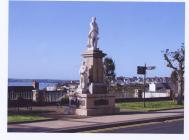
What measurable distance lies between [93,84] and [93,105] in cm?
79

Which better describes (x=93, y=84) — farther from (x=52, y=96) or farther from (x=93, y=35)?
(x=52, y=96)

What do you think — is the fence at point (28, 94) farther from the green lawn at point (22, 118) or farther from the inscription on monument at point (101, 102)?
the inscription on monument at point (101, 102)

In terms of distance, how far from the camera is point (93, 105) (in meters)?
17.3

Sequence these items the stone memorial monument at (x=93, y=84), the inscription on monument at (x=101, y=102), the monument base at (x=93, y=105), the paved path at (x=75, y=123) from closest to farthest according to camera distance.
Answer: the paved path at (x=75, y=123)
the monument base at (x=93, y=105)
the stone memorial monument at (x=93, y=84)
the inscription on monument at (x=101, y=102)

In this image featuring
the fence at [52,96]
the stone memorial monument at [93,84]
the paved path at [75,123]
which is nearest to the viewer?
the paved path at [75,123]

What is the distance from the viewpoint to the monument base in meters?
17.1

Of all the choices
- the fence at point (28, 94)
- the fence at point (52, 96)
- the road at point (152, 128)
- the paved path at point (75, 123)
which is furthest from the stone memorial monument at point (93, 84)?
the fence at point (52, 96)

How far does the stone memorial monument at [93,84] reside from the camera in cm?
1731

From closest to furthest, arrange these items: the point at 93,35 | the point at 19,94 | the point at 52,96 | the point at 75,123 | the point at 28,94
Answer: the point at 75,123, the point at 93,35, the point at 19,94, the point at 28,94, the point at 52,96

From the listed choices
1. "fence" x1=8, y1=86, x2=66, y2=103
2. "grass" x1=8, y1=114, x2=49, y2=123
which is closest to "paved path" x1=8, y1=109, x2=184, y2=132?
"grass" x1=8, y1=114, x2=49, y2=123

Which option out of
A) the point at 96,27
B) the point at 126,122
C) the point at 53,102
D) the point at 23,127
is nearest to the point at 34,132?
the point at 23,127

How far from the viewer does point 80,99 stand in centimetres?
1738

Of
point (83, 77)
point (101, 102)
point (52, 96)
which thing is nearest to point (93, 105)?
point (101, 102)

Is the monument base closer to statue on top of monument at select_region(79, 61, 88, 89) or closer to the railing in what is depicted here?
statue on top of monument at select_region(79, 61, 88, 89)
